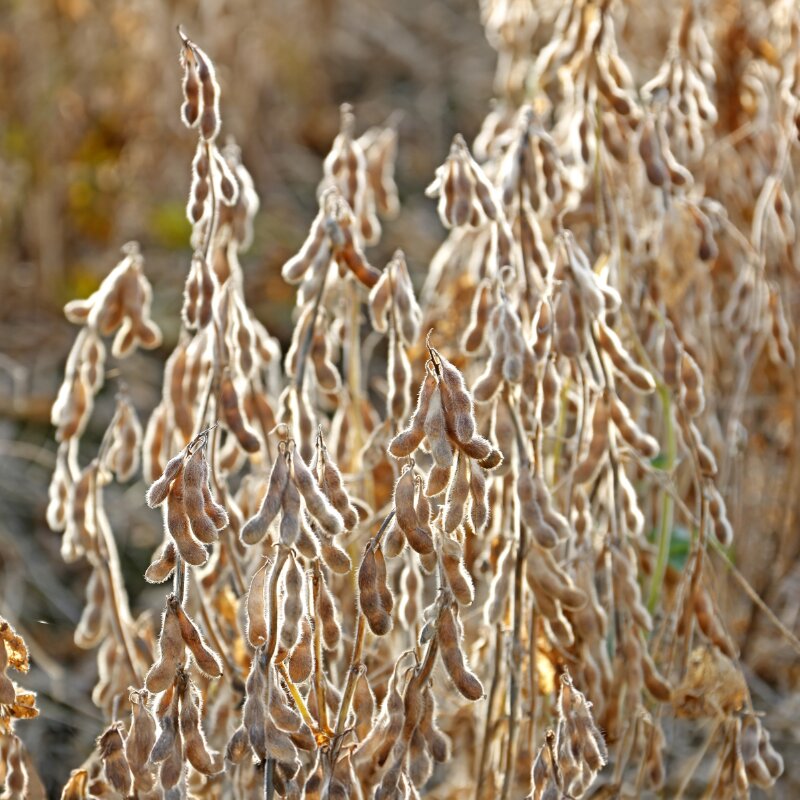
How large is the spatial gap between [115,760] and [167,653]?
0.55ft

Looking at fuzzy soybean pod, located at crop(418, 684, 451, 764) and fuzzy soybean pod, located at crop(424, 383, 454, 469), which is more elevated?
→ fuzzy soybean pod, located at crop(424, 383, 454, 469)

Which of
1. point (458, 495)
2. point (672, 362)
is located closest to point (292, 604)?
point (458, 495)

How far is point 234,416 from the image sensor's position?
1.52 m

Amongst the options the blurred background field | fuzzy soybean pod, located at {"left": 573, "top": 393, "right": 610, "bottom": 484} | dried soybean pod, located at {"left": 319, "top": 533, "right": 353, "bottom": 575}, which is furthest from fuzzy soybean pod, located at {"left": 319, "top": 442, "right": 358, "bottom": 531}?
the blurred background field

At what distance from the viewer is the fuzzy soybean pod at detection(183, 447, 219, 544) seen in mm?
1143

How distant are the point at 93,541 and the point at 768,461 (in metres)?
1.38

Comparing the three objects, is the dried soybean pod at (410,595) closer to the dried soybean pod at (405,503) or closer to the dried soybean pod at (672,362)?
the dried soybean pod at (405,503)

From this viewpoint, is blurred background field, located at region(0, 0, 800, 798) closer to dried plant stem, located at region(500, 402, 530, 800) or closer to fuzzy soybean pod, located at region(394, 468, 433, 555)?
dried plant stem, located at region(500, 402, 530, 800)

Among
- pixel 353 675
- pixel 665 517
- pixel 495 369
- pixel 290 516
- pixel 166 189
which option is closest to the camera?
pixel 290 516

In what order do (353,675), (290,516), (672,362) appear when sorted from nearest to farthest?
(290,516) → (353,675) → (672,362)

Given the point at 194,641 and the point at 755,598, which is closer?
the point at 194,641

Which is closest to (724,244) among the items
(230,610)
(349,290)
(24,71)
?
(349,290)

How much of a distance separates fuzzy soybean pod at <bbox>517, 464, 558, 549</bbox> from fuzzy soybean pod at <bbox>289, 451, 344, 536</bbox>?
0.98 ft

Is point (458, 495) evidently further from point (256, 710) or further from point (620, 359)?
point (620, 359)
